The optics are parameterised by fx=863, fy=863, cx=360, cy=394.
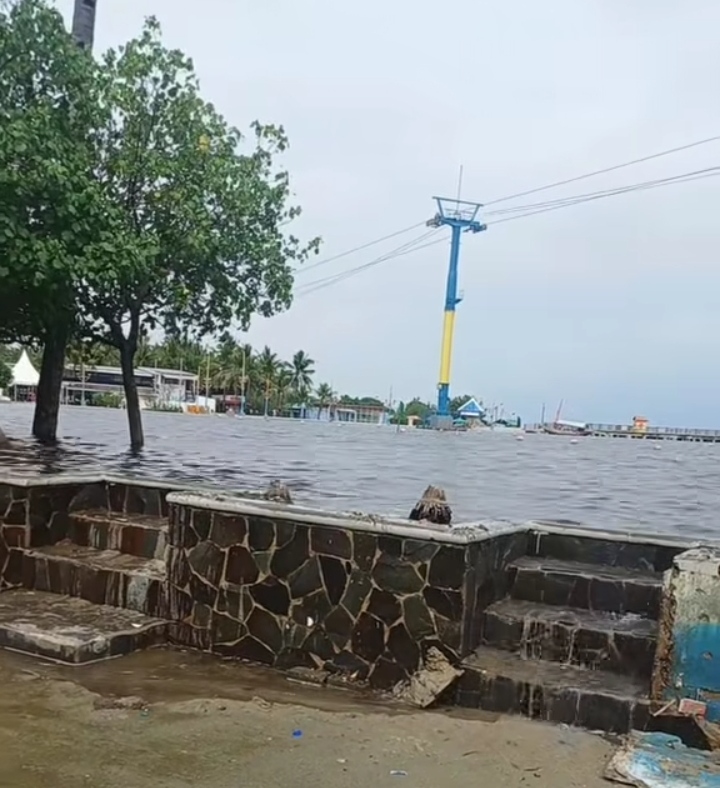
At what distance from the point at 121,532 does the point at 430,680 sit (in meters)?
2.79

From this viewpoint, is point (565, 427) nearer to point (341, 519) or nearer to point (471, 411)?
point (471, 411)

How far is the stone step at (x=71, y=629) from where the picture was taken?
16.2 ft

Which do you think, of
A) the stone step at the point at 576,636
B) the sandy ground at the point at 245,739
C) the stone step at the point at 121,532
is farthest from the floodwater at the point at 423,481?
the sandy ground at the point at 245,739

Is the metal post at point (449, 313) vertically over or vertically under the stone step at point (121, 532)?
over

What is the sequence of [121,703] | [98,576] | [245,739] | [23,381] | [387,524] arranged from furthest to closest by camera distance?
1. [23,381]
2. [98,576]
3. [387,524]
4. [121,703]
5. [245,739]

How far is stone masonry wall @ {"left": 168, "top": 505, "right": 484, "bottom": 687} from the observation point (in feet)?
15.6

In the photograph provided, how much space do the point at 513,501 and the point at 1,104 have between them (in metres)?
7.98

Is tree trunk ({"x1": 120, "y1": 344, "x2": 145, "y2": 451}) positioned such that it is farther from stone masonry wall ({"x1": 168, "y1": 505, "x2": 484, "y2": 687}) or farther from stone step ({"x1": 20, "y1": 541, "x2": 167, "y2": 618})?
stone masonry wall ({"x1": 168, "y1": 505, "x2": 484, "y2": 687})

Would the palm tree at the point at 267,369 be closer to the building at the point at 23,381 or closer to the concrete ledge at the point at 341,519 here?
the building at the point at 23,381

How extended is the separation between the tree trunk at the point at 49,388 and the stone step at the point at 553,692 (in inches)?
474

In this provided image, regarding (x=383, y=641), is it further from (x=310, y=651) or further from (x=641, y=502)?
(x=641, y=502)

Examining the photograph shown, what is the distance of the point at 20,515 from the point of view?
625 centimetres

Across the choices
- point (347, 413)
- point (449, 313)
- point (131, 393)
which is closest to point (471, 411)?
point (347, 413)

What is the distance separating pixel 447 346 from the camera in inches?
2286
